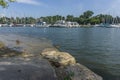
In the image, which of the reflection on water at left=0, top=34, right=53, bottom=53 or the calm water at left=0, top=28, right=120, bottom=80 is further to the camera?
the reflection on water at left=0, top=34, right=53, bottom=53

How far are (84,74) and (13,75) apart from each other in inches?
260

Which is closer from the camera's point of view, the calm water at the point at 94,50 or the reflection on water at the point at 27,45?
the calm water at the point at 94,50

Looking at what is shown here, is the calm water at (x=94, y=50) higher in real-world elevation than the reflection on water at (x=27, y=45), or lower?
lower

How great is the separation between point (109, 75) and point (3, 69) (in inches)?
409

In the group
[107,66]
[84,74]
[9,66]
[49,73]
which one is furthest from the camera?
[107,66]

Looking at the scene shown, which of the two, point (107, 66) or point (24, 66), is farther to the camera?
point (107, 66)

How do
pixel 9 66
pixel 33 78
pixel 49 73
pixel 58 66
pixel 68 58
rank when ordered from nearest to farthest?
pixel 33 78, pixel 49 73, pixel 9 66, pixel 58 66, pixel 68 58

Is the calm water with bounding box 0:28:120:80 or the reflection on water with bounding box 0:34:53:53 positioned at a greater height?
the reflection on water with bounding box 0:34:53:53

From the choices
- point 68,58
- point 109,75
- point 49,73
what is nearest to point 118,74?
point 109,75

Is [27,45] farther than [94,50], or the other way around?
[94,50]

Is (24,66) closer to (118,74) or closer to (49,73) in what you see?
(49,73)

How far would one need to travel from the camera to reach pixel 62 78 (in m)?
15.3

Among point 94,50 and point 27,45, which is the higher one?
point 27,45

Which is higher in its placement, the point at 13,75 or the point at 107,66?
the point at 13,75
